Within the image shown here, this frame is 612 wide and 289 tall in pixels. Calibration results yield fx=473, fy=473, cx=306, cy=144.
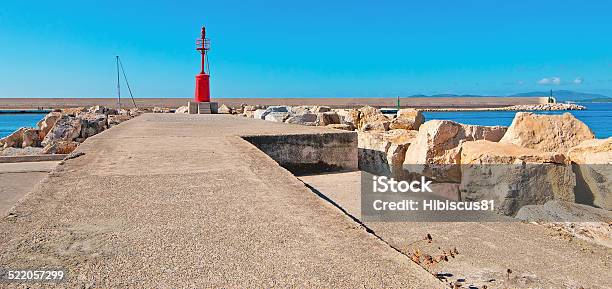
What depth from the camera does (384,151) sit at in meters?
6.41

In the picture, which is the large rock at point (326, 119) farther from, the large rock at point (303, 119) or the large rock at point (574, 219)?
the large rock at point (574, 219)

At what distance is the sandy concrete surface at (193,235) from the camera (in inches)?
65.6

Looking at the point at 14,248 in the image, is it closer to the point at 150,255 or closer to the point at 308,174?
the point at 150,255

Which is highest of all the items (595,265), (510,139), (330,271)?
(510,139)

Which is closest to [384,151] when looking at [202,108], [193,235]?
[193,235]

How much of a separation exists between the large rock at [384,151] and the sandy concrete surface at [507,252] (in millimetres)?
2253

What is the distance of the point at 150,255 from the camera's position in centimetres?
184

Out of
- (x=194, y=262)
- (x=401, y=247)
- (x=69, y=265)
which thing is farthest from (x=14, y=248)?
(x=401, y=247)

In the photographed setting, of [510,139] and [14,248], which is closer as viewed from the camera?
[14,248]

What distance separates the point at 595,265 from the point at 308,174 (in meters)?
3.45

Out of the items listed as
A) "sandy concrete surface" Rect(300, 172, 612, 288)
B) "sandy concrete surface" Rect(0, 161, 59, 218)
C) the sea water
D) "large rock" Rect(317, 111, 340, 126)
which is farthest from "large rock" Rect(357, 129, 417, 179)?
the sea water

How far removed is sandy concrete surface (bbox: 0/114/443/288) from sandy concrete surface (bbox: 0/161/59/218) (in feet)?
3.57

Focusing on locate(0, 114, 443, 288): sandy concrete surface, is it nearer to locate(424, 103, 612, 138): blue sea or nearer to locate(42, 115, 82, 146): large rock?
locate(42, 115, 82, 146): large rock

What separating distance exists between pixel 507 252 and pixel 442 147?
2366mm
